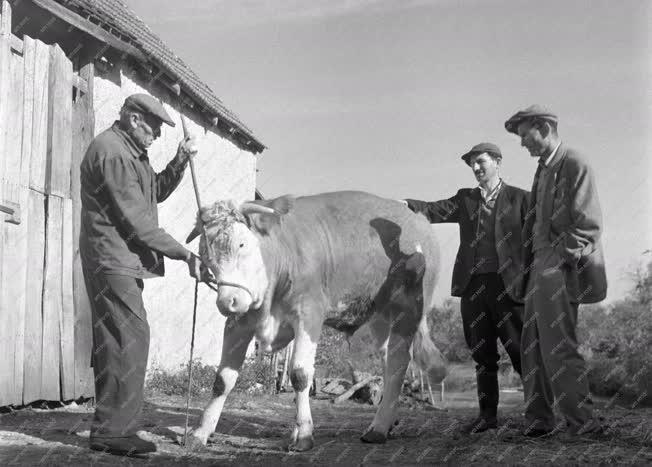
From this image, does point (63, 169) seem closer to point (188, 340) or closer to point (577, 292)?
point (188, 340)

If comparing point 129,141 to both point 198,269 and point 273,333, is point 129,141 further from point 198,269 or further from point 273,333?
point 273,333

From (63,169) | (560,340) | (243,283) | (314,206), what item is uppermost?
(63,169)

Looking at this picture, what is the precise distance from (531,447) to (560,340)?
2.92 ft

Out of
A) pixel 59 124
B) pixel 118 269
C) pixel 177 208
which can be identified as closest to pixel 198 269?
pixel 118 269

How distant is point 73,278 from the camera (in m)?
9.02

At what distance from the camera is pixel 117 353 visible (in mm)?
5773

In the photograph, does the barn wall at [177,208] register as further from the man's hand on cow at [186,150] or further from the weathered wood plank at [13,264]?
the man's hand on cow at [186,150]

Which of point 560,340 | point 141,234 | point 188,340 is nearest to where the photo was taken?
point 141,234

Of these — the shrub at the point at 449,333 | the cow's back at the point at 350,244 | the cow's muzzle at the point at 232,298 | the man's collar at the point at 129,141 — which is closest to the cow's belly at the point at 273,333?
the cow's back at the point at 350,244

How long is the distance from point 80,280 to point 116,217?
11.3ft

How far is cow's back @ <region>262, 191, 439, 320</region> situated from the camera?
6785 millimetres

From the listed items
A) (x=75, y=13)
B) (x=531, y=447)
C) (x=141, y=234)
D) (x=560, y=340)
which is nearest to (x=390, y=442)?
(x=531, y=447)

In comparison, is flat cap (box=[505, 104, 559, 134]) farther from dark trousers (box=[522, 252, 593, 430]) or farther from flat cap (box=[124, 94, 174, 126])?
flat cap (box=[124, 94, 174, 126])

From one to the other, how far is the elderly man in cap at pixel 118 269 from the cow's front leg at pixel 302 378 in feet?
3.35
